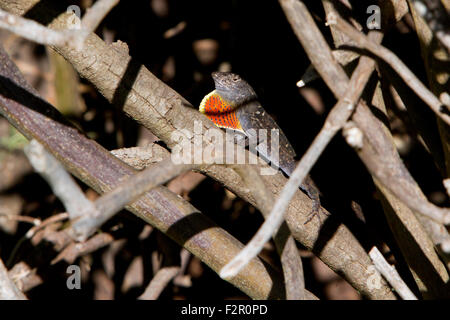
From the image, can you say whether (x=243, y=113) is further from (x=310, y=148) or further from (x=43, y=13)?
(x=310, y=148)

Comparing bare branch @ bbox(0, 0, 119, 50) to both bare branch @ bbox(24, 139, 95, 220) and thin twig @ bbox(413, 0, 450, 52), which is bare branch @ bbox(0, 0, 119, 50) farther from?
thin twig @ bbox(413, 0, 450, 52)

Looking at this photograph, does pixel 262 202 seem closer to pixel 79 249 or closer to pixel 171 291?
pixel 79 249

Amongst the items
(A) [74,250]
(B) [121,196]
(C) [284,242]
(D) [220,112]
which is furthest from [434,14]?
(A) [74,250]

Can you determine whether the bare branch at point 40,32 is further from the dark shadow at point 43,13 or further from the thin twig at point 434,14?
the thin twig at point 434,14

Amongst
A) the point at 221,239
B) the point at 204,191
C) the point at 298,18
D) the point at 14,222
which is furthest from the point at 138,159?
the point at 14,222

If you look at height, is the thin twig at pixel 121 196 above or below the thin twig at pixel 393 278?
above

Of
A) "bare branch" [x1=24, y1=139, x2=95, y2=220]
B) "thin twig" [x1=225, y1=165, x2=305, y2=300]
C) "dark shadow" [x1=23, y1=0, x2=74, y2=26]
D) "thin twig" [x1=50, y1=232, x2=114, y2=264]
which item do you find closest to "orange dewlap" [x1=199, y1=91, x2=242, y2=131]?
"thin twig" [x1=50, y1=232, x2=114, y2=264]

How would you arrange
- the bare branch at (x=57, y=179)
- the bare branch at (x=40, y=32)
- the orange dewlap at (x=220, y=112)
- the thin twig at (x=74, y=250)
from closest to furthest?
the bare branch at (x=57, y=179) < the bare branch at (x=40, y=32) < the thin twig at (x=74, y=250) < the orange dewlap at (x=220, y=112)

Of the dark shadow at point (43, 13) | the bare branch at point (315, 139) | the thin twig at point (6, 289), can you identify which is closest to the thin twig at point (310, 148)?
the bare branch at point (315, 139)
